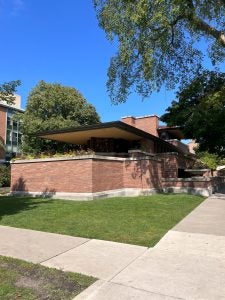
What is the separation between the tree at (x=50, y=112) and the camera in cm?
3278

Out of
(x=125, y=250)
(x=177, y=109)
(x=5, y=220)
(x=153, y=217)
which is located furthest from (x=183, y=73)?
(x=125, y=250)

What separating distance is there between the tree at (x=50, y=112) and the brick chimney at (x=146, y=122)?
497 cm

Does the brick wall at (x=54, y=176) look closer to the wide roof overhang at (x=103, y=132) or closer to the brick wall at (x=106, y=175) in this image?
the brick wall at (x=106, y=175)

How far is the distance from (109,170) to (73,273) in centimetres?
1086

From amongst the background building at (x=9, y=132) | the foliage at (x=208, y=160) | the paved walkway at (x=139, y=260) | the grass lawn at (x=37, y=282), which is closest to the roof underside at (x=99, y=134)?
the paved walkway at (x=139, y=260)

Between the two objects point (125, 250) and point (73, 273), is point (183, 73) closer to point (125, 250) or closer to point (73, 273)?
point (125, 250)

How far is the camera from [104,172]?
51.4 ft

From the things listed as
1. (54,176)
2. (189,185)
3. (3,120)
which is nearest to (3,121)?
(3,120)

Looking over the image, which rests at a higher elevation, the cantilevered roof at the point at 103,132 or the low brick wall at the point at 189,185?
the cantilevered roof at the point at 103,132

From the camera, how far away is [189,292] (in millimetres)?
4570

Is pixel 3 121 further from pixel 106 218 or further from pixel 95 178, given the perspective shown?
pixel 106 218

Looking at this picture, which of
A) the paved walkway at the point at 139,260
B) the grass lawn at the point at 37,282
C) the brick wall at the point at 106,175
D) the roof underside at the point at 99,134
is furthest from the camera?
the roof underside at the point at 99,134

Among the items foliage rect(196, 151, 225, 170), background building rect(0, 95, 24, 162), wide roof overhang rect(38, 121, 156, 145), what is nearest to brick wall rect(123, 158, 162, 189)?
wide roof overhang rect(38, 121, 156, 145)

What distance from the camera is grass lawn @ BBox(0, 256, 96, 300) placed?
4469 mm
